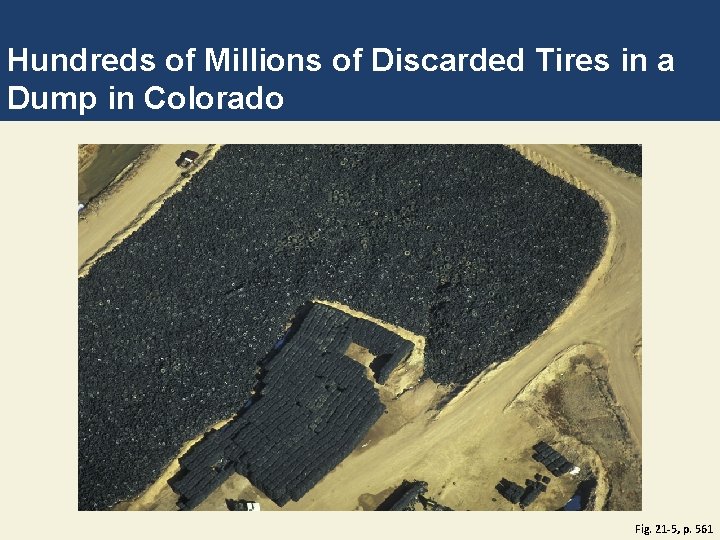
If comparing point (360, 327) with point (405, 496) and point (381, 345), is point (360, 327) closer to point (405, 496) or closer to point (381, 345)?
point (381, 345)

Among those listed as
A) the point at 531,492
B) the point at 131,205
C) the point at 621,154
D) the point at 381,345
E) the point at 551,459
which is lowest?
the point at 531,492

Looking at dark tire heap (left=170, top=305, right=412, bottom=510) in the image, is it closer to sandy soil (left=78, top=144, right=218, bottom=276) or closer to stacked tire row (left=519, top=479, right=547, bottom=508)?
stacked tire row (left=519, top=479, right=547, bottom=508)

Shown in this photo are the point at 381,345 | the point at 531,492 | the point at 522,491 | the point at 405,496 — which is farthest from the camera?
the point at 381,345

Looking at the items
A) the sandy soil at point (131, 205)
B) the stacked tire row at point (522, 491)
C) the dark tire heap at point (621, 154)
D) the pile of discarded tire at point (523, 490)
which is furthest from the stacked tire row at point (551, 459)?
the sandy soil at point (131, 205)

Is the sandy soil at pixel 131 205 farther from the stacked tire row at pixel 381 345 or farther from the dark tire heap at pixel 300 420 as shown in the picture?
the stacked tire row at pixel 381 345

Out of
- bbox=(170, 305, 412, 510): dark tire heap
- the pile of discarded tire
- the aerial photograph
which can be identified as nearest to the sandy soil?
the aerial photograph

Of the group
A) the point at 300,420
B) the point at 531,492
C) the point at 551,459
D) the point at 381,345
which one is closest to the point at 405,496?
the point at 531,492
